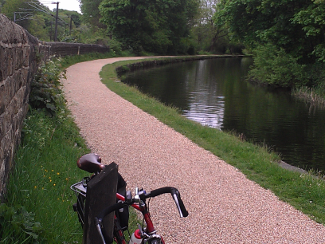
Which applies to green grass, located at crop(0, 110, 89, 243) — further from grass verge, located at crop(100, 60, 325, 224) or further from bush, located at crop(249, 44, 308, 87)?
bush, located at crop(249, 44, 308, 87)

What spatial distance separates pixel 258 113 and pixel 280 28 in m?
7.99

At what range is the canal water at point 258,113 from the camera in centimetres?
1005

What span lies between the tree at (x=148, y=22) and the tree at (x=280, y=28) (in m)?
19.3

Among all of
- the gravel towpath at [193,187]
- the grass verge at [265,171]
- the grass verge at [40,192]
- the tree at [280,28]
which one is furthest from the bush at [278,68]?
the grass verge at [40,192]

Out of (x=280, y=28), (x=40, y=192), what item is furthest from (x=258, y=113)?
(x=40, y=192)

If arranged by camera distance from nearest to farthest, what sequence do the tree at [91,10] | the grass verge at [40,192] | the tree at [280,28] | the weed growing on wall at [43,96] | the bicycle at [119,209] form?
the bicycle at [119,209], the grass verge at [40,192], the weed growing on wall at [43,96], the tree at [280,28], the tree at [91,10]

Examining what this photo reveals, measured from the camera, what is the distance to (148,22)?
44.2 m

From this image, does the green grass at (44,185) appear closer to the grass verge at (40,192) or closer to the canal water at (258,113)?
the grass verge at (40,192)

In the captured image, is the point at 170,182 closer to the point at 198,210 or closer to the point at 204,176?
the point at 204,176

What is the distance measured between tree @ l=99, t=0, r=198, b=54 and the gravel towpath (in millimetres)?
33192

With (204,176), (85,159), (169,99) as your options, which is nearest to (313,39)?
(169,99)

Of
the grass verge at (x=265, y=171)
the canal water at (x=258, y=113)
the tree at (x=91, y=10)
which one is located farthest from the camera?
the tree at (x=91, y=10)

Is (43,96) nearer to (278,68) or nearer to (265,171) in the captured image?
(265,171)

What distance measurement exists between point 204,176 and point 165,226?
1769 mm
